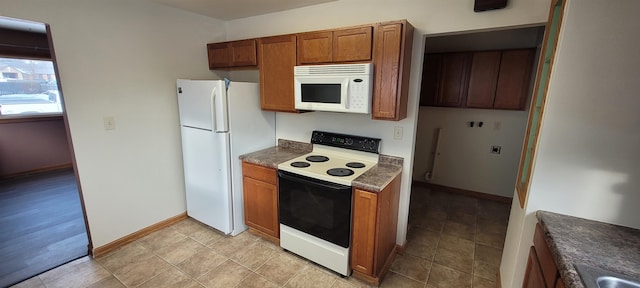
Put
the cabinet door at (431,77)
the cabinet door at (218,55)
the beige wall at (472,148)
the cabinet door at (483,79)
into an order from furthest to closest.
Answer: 1. the cabinet door at (431,77)
2. the beige wall at (472,148)
3. the cabinet door at (483,79)
4. the cabinet door at (218,55)

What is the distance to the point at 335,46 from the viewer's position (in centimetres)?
213

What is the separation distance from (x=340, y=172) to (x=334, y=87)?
2.29ft

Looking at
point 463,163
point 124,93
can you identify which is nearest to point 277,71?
point 124,93

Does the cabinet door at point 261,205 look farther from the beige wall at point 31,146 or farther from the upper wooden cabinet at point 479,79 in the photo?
the beige wall at point 31,146

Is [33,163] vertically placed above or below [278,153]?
below

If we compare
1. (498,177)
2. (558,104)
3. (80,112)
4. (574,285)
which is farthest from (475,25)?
(80,112)

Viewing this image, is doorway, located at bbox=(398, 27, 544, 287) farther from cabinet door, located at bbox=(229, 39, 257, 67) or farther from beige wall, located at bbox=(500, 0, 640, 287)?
cabinet door, located at bbox=(229, 39, 257, 67)

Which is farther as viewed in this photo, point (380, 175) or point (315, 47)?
point (315, 47)

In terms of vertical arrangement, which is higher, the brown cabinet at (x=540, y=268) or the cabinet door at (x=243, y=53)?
the cabinet door at (x=243, y=53)

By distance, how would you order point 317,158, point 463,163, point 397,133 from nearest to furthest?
1. point 397,133
2. point 317,158
3. point 463,163

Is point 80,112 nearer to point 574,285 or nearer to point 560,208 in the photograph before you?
point 574,285

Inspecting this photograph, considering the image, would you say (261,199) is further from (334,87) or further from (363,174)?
(334,87)

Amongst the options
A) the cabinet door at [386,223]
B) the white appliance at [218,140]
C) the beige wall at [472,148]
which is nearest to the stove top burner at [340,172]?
the cabinet door at [386,223]

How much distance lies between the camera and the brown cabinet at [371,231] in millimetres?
1929
